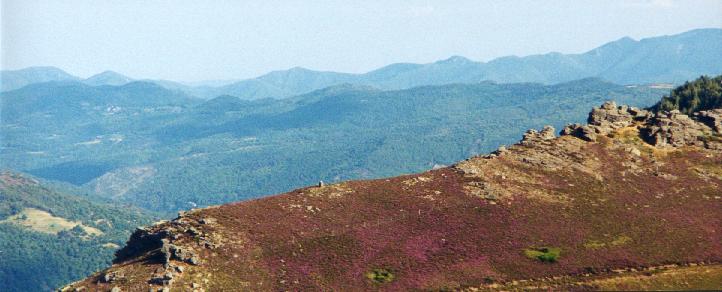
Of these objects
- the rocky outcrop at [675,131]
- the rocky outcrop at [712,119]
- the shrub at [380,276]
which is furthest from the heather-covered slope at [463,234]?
the rocky outcrop at [712,119]

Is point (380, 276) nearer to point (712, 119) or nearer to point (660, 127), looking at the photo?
point (660, 127)

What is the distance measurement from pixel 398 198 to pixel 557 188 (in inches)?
917

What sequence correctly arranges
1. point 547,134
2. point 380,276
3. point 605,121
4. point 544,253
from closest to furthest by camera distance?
point 380,276
point 544,253
point 547,134
point 605,121

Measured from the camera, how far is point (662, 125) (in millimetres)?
105375

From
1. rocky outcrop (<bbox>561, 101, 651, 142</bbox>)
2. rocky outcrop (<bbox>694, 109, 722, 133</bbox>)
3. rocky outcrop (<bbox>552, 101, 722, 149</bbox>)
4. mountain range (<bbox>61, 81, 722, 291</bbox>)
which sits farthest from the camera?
rocky outcrop (<bbox>694, 109, 722, 133</bbox>)

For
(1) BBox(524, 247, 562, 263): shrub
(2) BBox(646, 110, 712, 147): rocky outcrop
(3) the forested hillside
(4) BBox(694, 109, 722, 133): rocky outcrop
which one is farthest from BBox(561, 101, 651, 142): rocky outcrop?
(3) the forested hillside

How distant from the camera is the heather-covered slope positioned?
6009cm

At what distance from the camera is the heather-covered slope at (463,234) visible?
2366 inches

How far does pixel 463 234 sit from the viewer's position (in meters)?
68.9

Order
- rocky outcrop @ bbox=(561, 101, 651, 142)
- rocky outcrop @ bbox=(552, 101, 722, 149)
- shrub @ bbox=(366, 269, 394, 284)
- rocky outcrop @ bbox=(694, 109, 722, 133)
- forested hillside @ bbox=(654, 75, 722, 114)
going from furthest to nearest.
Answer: forested hillside @ bbox=(654, 75, 722, 114) < rocky outcrop @ bbox=(694, 109, 722, 133) < rocky outcrop @ bbox=(561, 101, 651, 142) < rocky outcrop @ bbox=(552, 101, 722, 149) < shrub @ bbox=(366, 269, 394, 284)

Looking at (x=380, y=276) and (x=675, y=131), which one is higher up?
(x=675, y=131)

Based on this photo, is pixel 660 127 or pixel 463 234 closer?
pixel 463 234

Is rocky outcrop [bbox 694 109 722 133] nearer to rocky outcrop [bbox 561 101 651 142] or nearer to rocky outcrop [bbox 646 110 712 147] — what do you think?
rocky outcrop [bbox 646 110 712 147]

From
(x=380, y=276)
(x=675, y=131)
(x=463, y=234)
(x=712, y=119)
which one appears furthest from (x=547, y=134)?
→ (x=380, y=276)
